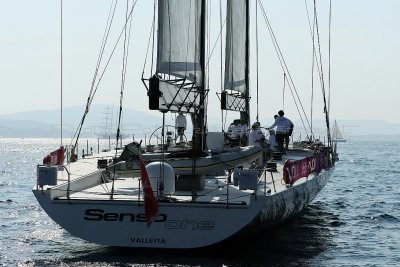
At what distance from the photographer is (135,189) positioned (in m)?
19.7

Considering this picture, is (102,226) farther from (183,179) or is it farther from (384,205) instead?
(384,205)

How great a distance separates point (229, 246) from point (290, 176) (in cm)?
267

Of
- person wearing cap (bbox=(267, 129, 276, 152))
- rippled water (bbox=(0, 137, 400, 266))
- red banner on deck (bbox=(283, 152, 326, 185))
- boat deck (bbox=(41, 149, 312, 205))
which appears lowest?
rippled water (bbox=(0, 137, 400, 266))

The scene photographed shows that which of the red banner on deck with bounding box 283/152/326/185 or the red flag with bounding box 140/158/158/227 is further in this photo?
the red banner on deck with bounding box 283/152/326/185

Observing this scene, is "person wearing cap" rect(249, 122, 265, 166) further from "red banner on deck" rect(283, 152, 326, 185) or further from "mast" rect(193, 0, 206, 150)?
"mast" rect(193, 0, 206, 150)

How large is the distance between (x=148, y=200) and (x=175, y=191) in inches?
112

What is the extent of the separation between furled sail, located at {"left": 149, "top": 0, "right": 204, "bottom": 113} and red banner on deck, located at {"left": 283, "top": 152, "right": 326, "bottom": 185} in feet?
10.6

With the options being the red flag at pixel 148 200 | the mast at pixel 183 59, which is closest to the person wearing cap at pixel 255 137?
the mast at pixel 183 59

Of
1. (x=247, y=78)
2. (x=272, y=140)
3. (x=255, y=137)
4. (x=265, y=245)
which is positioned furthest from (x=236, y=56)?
(x=265, y=245)

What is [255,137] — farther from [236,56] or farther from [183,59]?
[236,56]

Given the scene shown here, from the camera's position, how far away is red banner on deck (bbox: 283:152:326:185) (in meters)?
19.7

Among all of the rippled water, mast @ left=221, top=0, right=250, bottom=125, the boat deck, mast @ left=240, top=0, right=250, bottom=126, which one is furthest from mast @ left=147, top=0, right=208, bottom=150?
mast @ left=240, top=0, right=250, bottom=126

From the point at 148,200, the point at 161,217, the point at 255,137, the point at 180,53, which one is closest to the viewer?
the point at 148,200

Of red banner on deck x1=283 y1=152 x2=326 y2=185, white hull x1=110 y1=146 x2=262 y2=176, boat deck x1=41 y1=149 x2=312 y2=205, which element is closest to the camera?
boat deck x1=41 y1=149 x2=312 y2=205
